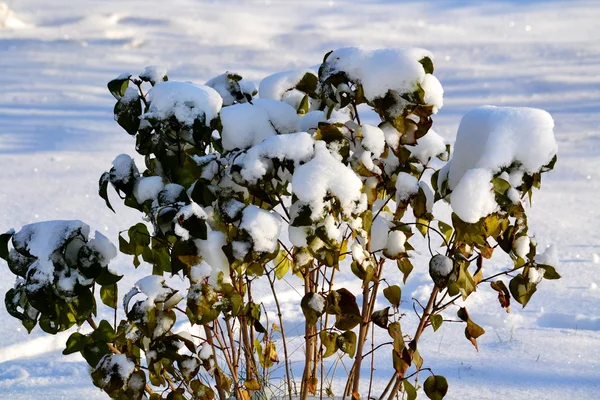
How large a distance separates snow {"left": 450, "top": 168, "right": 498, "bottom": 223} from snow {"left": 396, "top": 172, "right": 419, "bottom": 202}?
0.08 m

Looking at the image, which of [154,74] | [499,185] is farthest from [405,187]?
[154,74]

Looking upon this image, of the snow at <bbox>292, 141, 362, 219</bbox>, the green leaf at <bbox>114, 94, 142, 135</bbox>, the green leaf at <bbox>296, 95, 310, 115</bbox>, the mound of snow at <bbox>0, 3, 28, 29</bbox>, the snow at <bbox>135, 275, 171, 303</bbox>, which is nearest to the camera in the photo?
the snow at <bbox>292, 141, 362, 219</bbox>

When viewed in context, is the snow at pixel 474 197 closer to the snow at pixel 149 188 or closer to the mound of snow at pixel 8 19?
the snow at pixel 149 188

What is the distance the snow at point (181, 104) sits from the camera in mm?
1063

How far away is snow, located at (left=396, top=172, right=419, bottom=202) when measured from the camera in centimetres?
108

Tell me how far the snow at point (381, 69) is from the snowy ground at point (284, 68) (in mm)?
628

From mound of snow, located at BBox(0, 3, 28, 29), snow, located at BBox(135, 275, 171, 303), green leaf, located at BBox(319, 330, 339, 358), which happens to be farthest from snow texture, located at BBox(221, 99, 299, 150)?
mound of snow, located at BBox(0, 3, 28, 29)

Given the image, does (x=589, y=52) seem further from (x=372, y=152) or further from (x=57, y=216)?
(x=372, y=152)

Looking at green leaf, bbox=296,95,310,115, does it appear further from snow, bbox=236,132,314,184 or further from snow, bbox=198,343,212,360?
snow, bbox=198,343,212,360

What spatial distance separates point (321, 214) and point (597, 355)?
1.43m

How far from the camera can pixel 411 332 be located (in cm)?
221

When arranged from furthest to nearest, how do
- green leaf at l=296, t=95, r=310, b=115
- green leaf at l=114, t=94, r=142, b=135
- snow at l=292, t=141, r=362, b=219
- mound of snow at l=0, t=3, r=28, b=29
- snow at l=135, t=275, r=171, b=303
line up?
mound of snow at l=0, t=3, r=28, b=29
green leaf at l=296, t=95, r=310, b=115
green leaf at l=114, t=94, r=142, b=135
snow at l=135, t=275, r=171, b=303
snow at l=292, t=141, r=362, b=219

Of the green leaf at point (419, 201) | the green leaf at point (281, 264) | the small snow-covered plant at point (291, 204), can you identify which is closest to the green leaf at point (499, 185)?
the small snow-covered plant at point (291, 204)

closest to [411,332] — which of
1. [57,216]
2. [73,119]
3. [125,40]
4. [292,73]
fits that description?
[292,73]
